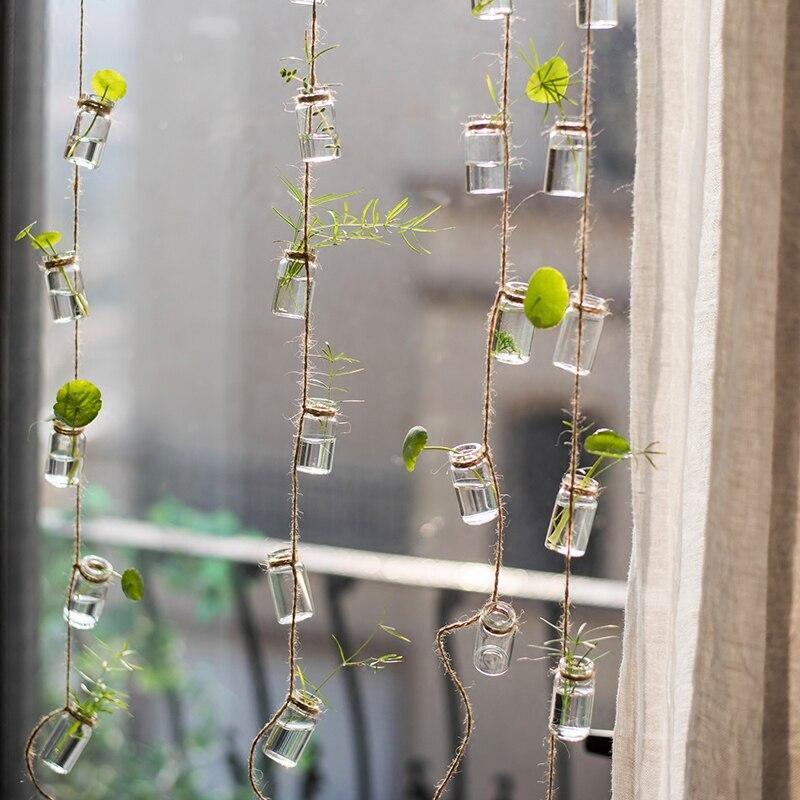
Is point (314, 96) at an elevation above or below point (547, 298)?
above

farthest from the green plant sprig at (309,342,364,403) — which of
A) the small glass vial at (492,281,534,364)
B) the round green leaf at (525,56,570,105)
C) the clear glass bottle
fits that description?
the round green leaf at (525,56,570,105)

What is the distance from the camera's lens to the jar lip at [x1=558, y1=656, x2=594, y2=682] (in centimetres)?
90

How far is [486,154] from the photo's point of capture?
877 millimetres

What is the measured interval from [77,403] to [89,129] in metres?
0.28

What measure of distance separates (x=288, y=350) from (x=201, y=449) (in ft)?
0.69

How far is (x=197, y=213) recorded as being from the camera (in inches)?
54.0

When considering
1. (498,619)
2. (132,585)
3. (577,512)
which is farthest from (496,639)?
(132,585)

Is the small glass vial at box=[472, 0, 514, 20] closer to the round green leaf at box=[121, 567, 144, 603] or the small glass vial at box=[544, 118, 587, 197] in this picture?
the small glass vial at box=[544, 118, 587, 197]

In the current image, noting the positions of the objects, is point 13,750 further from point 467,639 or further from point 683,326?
point 683,326

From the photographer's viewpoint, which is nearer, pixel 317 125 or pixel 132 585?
pixel 317 125

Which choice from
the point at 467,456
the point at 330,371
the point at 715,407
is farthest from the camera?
the point at 330,371

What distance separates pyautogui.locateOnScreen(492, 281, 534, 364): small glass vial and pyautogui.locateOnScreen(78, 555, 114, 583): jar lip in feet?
1.63

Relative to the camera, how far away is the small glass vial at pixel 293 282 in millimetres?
931

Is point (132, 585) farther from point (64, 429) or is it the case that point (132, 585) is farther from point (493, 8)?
point (493, 8)
